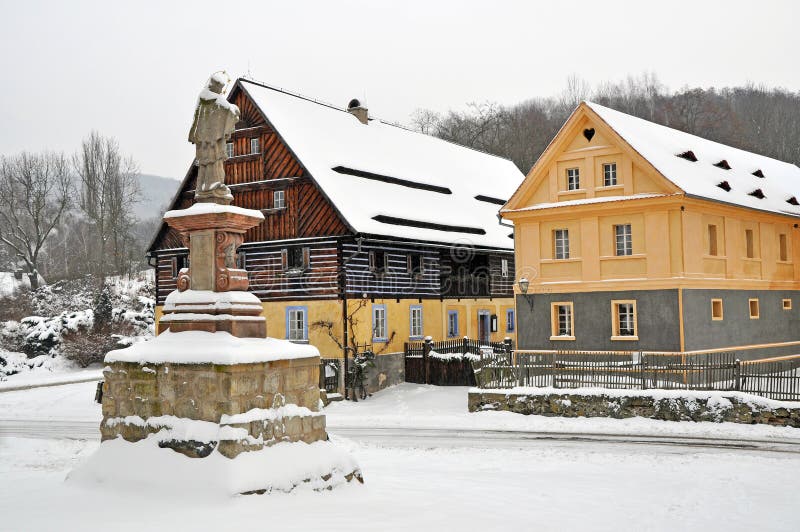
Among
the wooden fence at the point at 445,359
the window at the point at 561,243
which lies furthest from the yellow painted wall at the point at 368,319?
the window at the point at 561,243

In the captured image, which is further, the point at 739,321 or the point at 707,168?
the point at 707,168

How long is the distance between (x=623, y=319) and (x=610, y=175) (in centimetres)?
513

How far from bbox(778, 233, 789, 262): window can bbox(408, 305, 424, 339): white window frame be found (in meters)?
15.3

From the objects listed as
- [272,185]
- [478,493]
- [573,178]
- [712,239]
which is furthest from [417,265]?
[478,493]

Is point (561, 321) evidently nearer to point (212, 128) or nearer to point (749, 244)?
point (749, 244)

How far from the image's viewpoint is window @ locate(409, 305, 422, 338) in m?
33.5

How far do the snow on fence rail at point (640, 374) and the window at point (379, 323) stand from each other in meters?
5.68

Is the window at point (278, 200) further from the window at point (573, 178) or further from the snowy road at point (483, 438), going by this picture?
the snowy road at point (483, 438)

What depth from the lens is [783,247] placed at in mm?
33344

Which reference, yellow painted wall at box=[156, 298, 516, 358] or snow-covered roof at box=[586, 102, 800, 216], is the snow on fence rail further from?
snow-covered roof at box=[586, 102, 800, 216]

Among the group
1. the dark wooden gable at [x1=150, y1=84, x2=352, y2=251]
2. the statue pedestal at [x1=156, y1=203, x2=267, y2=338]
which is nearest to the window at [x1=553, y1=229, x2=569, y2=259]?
the dark wooden gable at [x1=150, y1=84, x2=352, y2=251]

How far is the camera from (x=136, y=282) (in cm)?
5856

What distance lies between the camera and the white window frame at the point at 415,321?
3338 cm

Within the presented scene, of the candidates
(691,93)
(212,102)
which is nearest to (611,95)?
(691,93)
